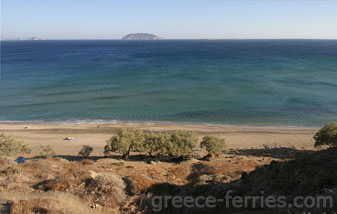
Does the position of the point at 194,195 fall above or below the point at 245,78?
below

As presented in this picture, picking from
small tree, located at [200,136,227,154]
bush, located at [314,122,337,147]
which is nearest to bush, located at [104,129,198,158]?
small tree, located at [200,136,227,154]

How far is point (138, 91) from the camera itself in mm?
55688

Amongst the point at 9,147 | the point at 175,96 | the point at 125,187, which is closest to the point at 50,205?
the point at 125,187

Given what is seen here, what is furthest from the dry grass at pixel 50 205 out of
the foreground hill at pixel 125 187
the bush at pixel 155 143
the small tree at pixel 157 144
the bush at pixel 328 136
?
the bush at pixel 328 136

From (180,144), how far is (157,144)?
7.45ft

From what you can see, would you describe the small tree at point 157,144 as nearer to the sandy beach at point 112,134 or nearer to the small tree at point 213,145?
the small tree at point 213,145

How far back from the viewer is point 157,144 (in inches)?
917

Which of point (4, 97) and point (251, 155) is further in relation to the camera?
point (4, 97)

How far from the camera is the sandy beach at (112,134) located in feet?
96.5

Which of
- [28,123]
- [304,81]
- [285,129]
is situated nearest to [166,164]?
[285,129]

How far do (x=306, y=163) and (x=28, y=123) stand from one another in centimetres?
4019

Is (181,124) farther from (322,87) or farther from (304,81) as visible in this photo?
(304,81)

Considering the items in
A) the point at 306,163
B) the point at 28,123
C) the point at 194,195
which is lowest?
the point at 28,123

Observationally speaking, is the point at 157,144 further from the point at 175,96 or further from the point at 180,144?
the point at 175,96
